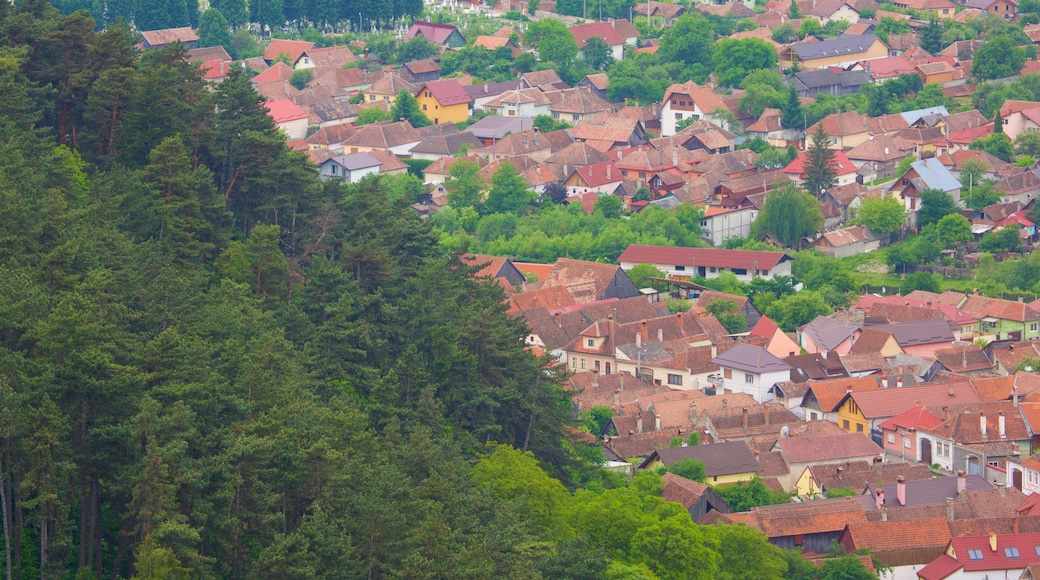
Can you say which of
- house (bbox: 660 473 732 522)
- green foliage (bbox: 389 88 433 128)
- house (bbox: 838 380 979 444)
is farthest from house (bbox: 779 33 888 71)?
house (bbox: 660 473 732 522)

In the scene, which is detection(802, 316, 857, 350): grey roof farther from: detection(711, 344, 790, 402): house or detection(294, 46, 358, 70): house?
detection(294, 46, 358, 70): house

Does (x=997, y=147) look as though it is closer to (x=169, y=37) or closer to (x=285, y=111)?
(x=285, y=111)

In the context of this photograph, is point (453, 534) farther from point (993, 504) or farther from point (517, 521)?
point (993, 504)

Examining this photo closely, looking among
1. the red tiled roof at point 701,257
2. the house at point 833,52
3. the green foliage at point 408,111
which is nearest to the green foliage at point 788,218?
the red tiled roof at point 701,257

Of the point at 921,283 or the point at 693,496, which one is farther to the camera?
the point at 921,283

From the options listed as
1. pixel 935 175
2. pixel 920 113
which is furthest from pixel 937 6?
pixel 935 175
